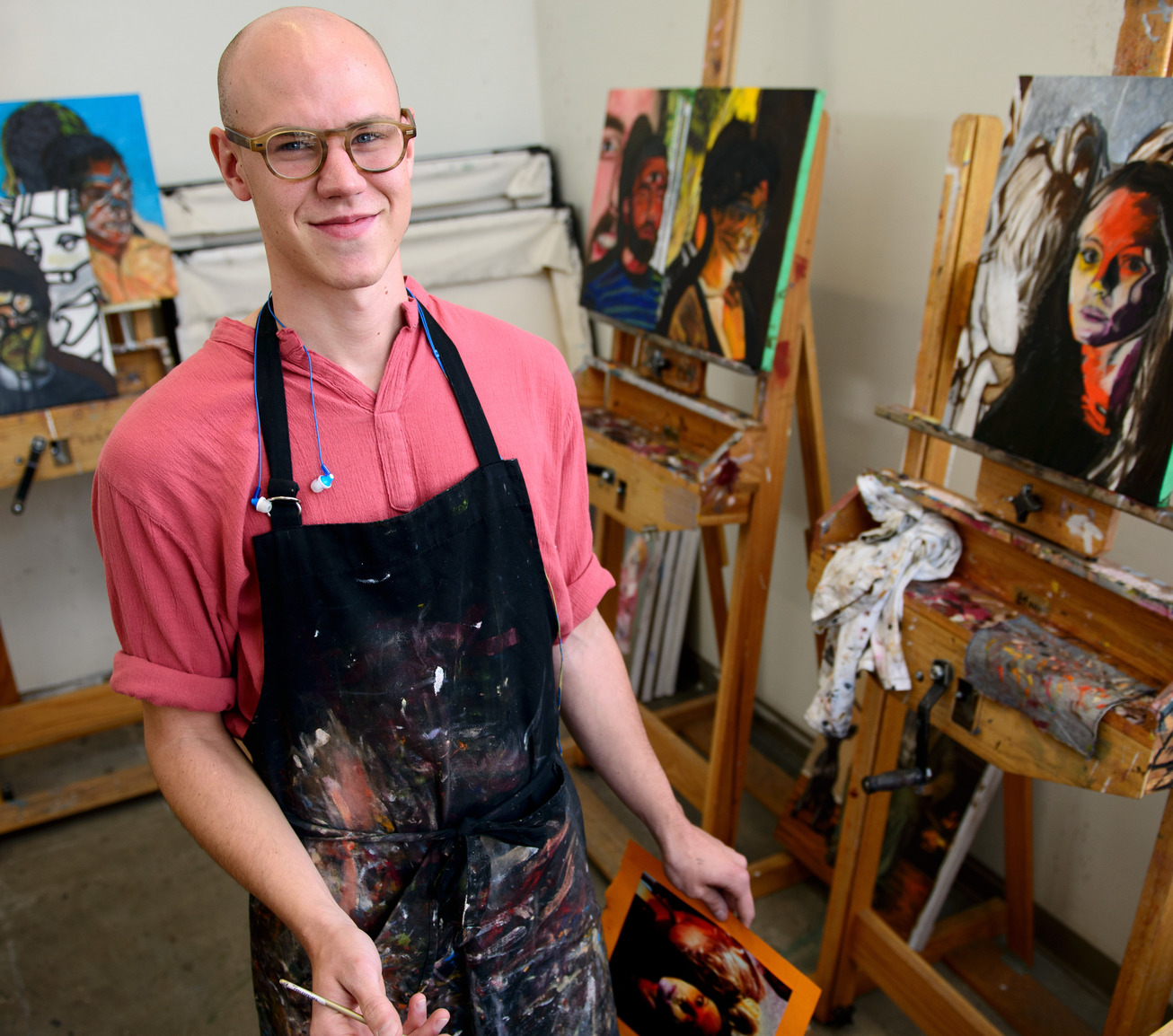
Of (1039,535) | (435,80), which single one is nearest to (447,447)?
(1039,535)

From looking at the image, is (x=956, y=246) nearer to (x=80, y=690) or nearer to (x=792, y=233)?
(x=792, y=233)

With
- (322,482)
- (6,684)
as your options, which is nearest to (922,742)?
(322,482)

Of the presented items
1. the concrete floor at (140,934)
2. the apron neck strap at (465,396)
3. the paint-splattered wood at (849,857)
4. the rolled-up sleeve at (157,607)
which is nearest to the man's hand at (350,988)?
the rolled-up sleeve at (157,607)

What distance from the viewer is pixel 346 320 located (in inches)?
44.7

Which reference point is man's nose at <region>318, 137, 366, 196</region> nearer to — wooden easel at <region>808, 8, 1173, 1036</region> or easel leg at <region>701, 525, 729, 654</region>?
wooden easel at <region>808, 8, 1173, 1036</region>

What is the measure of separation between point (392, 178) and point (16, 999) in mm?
2366

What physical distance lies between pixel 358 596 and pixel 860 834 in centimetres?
133

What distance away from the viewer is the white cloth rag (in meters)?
1.70

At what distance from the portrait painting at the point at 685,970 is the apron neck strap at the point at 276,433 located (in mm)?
736

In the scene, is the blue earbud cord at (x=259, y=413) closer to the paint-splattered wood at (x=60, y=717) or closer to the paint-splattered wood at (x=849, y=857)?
the paint-splattered wood at (x=849, y=857)

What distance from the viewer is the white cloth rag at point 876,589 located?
1.70 meters

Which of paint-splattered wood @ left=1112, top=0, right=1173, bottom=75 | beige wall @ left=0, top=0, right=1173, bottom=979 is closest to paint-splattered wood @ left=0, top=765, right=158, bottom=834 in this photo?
beige wall @ left=0, top=0, right=1173, bottom=979

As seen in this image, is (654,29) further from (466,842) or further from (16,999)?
(16,999)

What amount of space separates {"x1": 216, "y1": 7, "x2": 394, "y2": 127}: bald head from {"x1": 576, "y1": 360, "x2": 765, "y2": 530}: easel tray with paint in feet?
4.14
